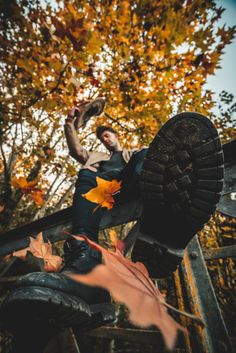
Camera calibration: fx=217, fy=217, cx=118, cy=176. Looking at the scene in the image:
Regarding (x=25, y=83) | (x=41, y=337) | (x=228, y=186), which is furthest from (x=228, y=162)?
(x=25, y=83)

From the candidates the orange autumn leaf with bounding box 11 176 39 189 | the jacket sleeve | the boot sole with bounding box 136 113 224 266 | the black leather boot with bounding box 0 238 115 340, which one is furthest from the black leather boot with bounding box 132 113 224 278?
the orange autumn leaf with bounding box 11 176 39 189

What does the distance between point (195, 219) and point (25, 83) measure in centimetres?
345

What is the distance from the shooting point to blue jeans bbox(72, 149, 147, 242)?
106cm

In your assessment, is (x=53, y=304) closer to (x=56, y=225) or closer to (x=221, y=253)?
(x=221, y=253)

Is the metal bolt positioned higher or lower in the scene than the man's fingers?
lower

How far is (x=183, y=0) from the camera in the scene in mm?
3016

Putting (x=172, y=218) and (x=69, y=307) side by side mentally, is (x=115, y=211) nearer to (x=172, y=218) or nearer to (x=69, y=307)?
(x=172, y=218)

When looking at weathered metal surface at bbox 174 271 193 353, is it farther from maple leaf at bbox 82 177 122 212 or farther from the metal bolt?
maple leaf at bbox 82 177 122 212

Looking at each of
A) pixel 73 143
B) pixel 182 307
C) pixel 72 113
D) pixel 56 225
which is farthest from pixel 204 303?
pixel 72 113

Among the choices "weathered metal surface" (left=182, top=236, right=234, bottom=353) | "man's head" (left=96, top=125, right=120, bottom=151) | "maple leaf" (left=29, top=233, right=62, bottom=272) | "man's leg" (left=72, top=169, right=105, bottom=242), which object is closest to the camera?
"weathered metal surface" (left=182, top=236, right=234, bottom=353)

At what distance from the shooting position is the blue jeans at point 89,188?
3.47 feet

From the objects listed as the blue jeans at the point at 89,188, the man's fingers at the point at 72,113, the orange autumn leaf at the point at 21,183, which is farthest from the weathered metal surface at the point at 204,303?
the orange autumn leaf at the point at 21,183

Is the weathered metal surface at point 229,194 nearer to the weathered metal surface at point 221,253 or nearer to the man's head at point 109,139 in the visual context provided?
the weathered metal surface at point 221,253

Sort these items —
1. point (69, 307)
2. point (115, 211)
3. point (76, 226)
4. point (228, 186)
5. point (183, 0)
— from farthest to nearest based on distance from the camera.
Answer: point (183, 0) < point (115, 211) < point (76, 226) < point (228, 186) < point (69, 307)
